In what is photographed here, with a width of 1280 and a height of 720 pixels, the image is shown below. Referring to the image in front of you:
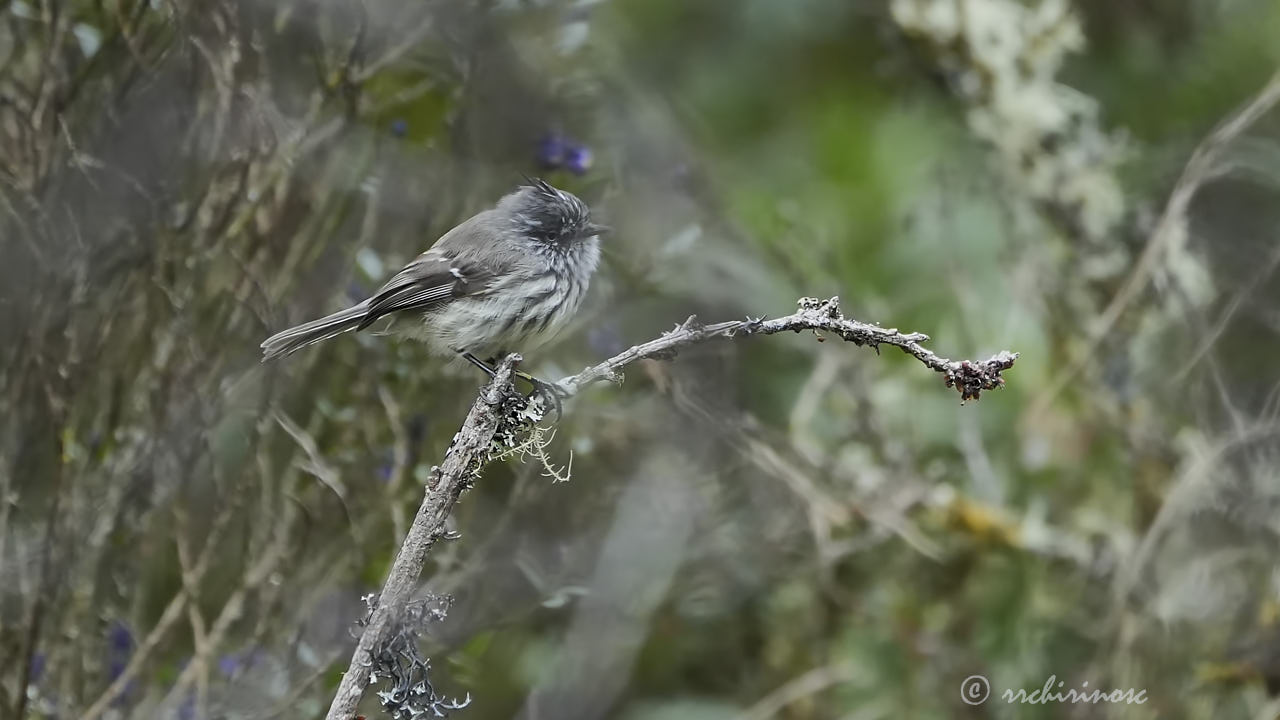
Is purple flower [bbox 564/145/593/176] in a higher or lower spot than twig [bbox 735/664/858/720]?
higher

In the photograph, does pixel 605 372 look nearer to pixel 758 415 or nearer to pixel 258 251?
pixel 258 251

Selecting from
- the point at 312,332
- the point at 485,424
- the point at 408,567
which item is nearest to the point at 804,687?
the point at 312,332

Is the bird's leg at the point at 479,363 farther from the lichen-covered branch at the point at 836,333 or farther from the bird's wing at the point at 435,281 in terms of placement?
the lichen-covered branch at the point at 836,333

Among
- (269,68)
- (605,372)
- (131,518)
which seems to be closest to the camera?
(605,372)

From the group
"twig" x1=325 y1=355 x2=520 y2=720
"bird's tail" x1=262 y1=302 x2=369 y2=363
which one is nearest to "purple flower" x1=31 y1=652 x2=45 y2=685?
"bird's tail" x1=262 y1=302 x2=369 y2=363

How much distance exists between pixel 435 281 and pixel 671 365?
1.16 metres

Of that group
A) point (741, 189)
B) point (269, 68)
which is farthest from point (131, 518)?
point (741, 189)

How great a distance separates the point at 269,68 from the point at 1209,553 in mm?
3475

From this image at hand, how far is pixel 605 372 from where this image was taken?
1.93 metres

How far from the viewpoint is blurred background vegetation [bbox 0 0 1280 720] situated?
3312mm

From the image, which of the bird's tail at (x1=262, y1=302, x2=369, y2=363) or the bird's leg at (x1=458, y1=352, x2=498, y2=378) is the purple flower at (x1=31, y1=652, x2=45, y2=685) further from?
the bird's leg at (x1=458, y1=352, x2=498, y2=378)

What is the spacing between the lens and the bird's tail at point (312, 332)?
10.4 feet

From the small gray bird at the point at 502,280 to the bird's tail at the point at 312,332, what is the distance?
0.08 meters

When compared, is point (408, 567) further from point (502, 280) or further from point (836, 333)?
point (502, 280)
